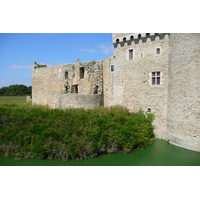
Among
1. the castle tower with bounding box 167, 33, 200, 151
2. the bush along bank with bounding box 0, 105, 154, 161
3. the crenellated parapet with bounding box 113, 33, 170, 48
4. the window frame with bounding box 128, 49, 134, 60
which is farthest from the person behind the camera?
the window frame with bounding box 128, 49, 134, 60

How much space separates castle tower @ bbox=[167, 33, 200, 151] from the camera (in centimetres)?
820

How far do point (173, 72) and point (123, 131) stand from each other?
14.9ft

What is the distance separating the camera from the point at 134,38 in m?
11.1

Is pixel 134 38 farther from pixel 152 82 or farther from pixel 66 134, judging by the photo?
pixel 66 134

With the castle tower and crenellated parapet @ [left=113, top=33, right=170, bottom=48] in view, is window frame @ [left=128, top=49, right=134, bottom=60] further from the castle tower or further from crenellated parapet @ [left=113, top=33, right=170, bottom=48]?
the castle tower

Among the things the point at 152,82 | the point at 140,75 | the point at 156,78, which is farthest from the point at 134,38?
the point at 152,82

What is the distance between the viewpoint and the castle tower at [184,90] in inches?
323

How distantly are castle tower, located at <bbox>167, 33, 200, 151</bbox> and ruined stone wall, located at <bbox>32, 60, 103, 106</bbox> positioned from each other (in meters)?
6.33

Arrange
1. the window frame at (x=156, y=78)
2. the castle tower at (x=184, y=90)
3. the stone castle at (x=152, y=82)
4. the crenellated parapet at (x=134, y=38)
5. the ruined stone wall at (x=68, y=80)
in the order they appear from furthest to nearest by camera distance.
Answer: the ruined stone wall at (x=68, y=80)
the window frame at (x=156, y=78)
the crenellated parapet at (x=134, y=38)
the stone castle at (x=152, y=82)
the castle tower at (x=184, y=90)

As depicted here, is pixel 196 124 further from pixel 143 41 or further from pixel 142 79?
pixel 143 41

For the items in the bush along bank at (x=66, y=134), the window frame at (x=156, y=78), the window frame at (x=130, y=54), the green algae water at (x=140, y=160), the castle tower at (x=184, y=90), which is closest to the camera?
the green algae water at (x=140, y=160)

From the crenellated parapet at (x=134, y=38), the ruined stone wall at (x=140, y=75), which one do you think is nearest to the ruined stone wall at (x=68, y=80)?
the ruined stone wall at (x=140, y=75)

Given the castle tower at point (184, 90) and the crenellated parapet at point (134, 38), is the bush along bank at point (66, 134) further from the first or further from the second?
the crenellated parapet at point (134, 38)

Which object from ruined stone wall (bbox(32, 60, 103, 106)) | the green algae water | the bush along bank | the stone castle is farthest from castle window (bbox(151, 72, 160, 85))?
ruined stone wall (bbox(32, 60, 103, 106))
